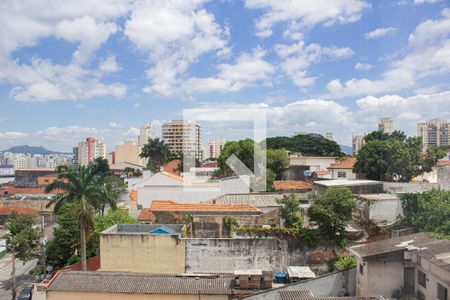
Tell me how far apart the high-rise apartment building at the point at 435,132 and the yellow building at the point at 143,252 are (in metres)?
85.2

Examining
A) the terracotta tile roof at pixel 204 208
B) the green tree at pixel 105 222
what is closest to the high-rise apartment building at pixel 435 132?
the terracotta tile roof at pixel 204 208

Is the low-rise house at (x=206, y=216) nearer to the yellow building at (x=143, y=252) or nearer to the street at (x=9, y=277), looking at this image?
the yellow building at (x=143, y=252)

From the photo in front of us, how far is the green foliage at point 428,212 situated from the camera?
1541 cm

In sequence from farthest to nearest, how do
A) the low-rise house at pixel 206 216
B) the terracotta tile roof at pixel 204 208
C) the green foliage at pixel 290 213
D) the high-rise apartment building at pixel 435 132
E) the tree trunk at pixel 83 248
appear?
the high-rise apartment building at pixel 435 132 < the terracotta tile roof at pixel 204 208 < the low-rise house at pixel 206 216 < the green foliage at pixel 290 213 < the tree trunk at pixel 83 248

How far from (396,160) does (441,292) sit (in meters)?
16.7

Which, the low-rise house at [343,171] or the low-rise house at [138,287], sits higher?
the low-rise house at [343,171]

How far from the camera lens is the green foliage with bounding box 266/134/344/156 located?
205ft

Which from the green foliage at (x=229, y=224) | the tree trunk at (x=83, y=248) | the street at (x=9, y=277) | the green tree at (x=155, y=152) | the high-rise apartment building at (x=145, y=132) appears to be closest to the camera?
the tree trunk at (x=83, y=248)

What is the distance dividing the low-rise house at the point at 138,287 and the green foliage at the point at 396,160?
16.3m

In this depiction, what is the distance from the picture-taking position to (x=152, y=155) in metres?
49.9

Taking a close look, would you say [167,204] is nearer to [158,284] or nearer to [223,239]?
[223,239]

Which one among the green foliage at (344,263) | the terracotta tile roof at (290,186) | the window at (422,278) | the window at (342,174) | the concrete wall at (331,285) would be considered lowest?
the concrete wall at (331,285)

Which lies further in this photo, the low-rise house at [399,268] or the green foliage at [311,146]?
the green foliage at [311,146]

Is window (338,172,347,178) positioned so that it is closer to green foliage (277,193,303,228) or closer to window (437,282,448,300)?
green foliage (277,193,303,228)
